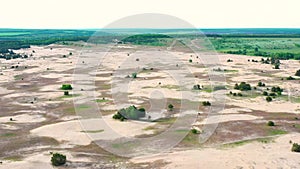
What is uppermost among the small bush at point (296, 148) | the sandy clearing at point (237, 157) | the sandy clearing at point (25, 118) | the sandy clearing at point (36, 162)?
the small bush at point (296, 148)

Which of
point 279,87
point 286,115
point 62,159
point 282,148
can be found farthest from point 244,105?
point 62,159

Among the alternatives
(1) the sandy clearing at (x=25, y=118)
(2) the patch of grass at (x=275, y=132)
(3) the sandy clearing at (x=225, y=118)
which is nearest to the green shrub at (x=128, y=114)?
(3) the sandy clearing at (x=225, y=118)

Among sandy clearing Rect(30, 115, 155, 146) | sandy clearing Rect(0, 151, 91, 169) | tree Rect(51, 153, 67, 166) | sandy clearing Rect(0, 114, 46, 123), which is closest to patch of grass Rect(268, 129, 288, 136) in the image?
sandy clearing Rect(30, 115, 155, 146)

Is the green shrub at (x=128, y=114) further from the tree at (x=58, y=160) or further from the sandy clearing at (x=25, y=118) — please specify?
the tree at (x=58, y=160)

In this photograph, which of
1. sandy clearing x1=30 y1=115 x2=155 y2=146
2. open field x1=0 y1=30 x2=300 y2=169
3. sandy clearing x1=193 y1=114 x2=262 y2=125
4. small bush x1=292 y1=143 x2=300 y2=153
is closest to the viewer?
open field x1=0 y1=30 x2=300 y2=169

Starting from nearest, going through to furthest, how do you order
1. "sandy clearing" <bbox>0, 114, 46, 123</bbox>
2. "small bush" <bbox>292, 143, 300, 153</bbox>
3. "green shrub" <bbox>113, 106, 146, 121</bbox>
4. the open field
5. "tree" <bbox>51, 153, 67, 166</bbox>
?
"tree" <bbox>51, 153, 67, 166</bbox> < the open field < "small bush" <bbox>292, 143, 300, 153</bbox> < "green shrub" <bbox>113, 106, 146, 121</bbox> < "sandy clearing" <bbox>0, 114, 46, 123</bbox>

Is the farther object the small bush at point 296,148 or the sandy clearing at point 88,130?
the sandy clearing at point 88,130

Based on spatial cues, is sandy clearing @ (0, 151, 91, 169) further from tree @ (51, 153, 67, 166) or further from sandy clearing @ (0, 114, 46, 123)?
sandy clearing @ (0, 114, 46, 123)
